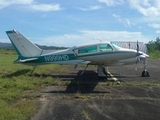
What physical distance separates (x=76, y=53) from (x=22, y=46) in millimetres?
4437

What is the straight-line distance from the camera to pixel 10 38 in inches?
635

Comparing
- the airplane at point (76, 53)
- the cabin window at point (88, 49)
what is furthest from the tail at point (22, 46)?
the cabin window at point (88, 49)

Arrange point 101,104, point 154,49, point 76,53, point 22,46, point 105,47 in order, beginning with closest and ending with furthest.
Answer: point 101,104 → point 105,47 → point 76,53 → point 22,46 → point 154,49

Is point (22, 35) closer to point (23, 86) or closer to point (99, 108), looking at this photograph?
point (23, 86)

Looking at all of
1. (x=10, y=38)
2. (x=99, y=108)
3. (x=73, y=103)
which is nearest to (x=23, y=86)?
(x=73, y=103)

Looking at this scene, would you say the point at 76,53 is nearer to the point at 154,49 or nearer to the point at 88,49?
the point at 88,49

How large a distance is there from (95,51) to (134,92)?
4.50 metres

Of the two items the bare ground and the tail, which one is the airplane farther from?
the bare ground

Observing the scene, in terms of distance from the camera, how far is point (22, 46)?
16.4 m

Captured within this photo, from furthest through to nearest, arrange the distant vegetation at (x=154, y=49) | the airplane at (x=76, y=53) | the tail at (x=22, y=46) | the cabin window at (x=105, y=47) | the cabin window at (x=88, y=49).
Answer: the distant vegetation at (x=154, y=49) → the tail at (x=22, y=46) → the cabin window at (x=88, y=49) → the cabin window at (x=105, y=47) → the airplane at (x=76, y=53)

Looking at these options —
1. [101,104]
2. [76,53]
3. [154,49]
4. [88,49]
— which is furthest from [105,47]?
[154,49]

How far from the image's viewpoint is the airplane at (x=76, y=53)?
13172 mm

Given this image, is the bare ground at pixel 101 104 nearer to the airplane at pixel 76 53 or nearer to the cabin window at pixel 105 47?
the airplane at pixel 76 53

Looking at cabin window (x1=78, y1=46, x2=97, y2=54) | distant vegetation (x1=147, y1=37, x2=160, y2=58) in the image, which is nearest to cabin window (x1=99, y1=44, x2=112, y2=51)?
cabin window (x1=78, y1=46, x2=97, y2=54)
